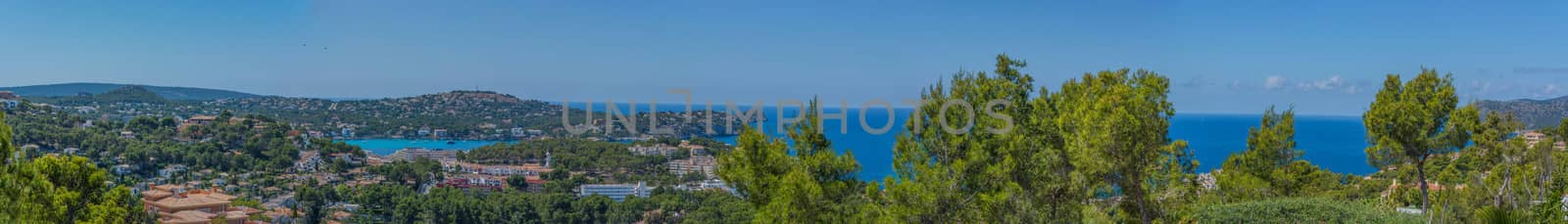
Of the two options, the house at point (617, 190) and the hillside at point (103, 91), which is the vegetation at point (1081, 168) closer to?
the house at point (617, 190)

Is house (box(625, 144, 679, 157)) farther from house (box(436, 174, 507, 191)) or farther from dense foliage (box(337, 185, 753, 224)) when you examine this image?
dense foliage (box(337, 185, 753, 224))

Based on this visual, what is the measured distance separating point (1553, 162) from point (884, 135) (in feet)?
188

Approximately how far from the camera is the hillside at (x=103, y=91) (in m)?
47.9

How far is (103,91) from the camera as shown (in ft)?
159

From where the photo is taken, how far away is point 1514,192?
863 centimetres

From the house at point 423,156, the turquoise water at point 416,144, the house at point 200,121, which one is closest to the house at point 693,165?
the house at point 423,156

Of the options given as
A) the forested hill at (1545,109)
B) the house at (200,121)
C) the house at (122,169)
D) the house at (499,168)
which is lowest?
the house at (499,168)

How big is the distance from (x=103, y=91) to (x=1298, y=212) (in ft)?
191

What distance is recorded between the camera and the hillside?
47875mm

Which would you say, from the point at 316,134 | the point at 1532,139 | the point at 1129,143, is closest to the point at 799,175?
the point at 1129,143

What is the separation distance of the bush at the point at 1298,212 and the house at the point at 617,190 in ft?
69.7

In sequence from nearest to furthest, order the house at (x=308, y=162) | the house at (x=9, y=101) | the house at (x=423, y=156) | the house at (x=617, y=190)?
the house at (x=617, y=190)
the house at (x=308, y=162)
the house at (x=9, y=101)
the house at (x=423, y=156)

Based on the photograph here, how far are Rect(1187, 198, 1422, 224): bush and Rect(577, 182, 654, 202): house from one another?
21256mm

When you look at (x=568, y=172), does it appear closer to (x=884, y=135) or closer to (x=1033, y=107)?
(x=1033, y=107)
